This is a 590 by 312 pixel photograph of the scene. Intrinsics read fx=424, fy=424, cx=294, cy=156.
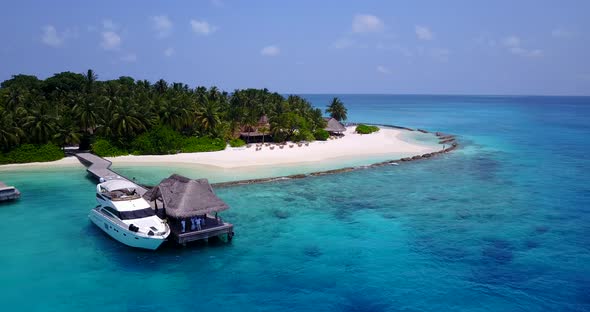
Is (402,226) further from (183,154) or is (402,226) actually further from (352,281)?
(183,154)

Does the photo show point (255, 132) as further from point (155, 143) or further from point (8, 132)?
point (8, 132)

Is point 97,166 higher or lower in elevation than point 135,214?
higher

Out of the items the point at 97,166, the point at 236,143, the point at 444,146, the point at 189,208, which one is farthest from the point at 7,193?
the point at 444,146

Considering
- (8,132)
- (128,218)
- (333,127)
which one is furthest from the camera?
(333,127)

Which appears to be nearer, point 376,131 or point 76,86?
point 76,86

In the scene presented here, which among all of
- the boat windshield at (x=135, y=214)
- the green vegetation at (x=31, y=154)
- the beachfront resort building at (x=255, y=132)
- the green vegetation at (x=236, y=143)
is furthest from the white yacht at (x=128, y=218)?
the beachfront resort building at (x=255, y=132)

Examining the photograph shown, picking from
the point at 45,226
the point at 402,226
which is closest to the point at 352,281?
the point at 402,226

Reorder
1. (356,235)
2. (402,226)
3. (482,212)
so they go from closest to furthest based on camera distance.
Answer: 1. (356,235)
2. (402,226)
3. (482,212)
